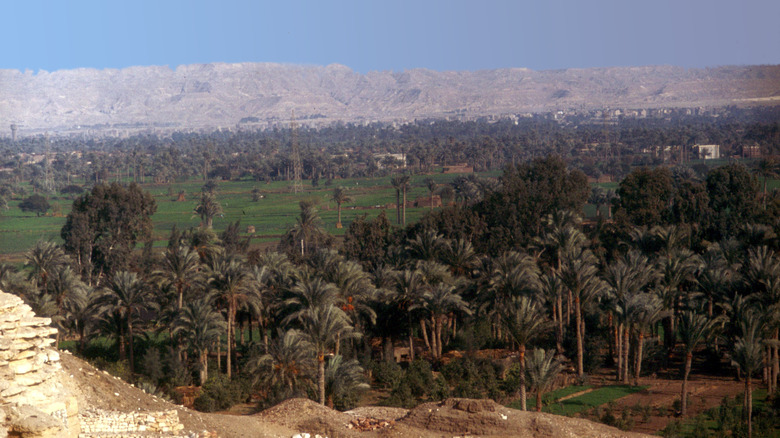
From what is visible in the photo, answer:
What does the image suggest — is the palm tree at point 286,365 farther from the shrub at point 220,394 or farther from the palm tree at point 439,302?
the palm tree at point 439,302

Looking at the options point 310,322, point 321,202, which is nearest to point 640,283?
point 310,322

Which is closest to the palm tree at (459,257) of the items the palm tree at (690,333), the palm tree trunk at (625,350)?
the palm tree trunk at (625,350)

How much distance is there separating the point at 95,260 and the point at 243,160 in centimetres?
10982

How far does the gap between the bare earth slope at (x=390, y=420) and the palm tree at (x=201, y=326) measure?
13104 millimetres

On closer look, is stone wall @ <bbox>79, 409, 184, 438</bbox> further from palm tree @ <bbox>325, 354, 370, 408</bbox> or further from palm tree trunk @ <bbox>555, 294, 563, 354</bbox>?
palm tree trunk @ <bbox>555, 294, 563, 354</bbox>

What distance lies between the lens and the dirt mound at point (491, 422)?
2234 cm

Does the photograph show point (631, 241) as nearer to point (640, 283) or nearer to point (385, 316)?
point (640, 283)

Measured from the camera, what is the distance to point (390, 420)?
76.0ft

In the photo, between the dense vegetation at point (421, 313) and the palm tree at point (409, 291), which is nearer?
the dense vegetation at point (421, 313)

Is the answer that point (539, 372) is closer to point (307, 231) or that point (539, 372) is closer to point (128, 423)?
point (128, 423)

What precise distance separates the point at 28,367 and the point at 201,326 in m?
23.3

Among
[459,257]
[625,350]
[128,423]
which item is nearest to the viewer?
[128,423]

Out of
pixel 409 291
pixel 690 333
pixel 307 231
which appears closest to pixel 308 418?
pixel 690 333

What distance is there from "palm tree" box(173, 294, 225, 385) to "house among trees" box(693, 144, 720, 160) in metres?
130
